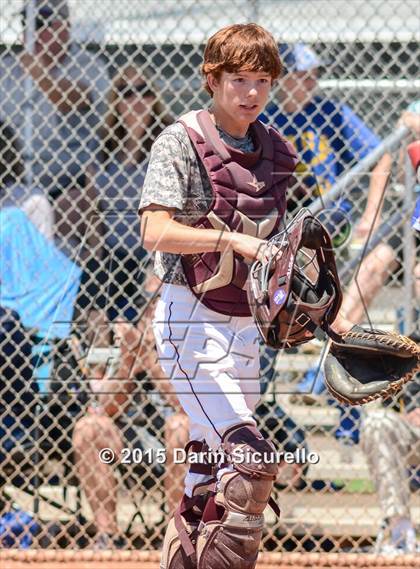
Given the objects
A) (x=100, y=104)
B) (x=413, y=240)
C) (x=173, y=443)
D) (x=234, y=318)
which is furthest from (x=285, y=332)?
(x=100, y=104)

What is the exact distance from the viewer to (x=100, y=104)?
5.09 metres

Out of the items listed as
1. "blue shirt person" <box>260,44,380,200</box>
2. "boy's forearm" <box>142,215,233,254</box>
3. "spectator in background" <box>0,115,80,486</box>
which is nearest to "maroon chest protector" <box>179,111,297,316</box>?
"boy's forearm" <box>142,215,233,254</box>

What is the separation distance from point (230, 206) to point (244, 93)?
353 mm

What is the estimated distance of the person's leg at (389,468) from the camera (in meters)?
4.54

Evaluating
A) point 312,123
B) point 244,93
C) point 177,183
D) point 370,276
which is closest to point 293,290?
point 177,183

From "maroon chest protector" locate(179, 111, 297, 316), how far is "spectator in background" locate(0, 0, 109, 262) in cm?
181

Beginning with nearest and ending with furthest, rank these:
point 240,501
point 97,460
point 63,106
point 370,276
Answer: point 240,501 → point 97,460 → point 370,276 → point 63,106

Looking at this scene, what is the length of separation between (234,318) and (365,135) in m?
2.00

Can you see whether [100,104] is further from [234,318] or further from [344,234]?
[234,318]

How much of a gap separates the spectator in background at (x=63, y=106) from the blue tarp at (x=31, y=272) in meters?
0.10

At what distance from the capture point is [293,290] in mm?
2984

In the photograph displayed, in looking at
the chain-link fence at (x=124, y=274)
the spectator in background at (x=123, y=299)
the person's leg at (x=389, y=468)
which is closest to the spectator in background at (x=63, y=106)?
the chain-link fence at (x=124, y=274)

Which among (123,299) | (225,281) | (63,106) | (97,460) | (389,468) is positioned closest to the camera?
(225,281)

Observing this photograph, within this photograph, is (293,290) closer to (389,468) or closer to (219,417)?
(219,417)
